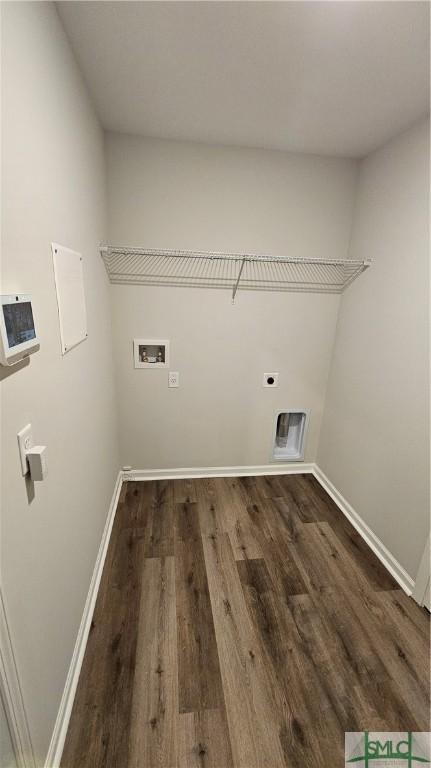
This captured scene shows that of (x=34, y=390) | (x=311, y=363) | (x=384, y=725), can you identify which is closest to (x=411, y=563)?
(x=384, y=725)

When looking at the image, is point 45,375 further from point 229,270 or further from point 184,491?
point 184,491

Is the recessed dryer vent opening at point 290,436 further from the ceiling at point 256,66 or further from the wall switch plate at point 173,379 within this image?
the ceiling at point 256,66

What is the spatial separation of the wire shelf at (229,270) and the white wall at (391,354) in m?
0.17

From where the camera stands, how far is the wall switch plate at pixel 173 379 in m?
2.34

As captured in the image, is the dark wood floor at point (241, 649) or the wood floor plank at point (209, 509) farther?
the wood floor plank at point (209, 509)

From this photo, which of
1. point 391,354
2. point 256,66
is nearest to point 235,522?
point 391,354

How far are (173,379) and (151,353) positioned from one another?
0.85 ft

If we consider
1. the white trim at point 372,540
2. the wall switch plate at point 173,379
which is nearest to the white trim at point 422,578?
the white trim at point 372,540

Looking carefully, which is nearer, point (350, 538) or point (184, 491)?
point (350, 538)

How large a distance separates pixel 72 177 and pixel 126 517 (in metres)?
2.02

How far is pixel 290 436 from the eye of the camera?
2.84 metres

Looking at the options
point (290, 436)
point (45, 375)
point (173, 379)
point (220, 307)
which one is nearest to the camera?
point (45, 375)

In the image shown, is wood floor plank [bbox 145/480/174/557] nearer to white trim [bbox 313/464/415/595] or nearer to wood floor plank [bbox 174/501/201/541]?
wood floor plank [bbox 174/501/201/541]

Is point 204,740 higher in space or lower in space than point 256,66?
lower
